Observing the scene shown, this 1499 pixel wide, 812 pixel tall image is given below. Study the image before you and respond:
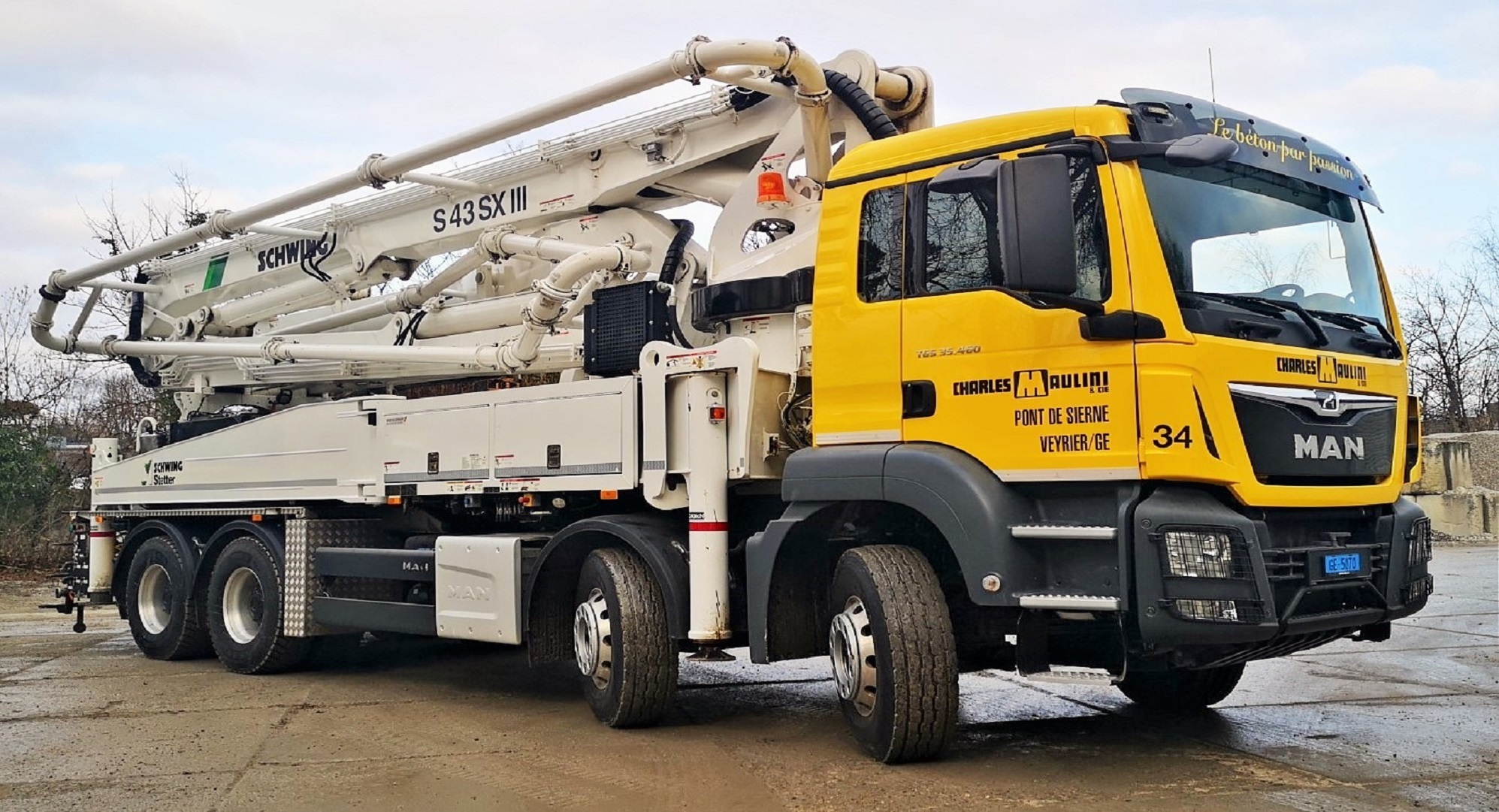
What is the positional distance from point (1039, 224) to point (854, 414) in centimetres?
150

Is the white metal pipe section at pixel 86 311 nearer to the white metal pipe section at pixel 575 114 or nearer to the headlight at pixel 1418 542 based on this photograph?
the white metal pipe section at pixel 575 114

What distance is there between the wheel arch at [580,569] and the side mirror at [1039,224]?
2752 millimetres

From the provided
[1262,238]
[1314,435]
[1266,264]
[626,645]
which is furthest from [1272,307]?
[626,645]

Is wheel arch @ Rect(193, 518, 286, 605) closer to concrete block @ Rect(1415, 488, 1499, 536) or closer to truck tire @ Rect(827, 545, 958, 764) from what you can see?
truck tire @ Rect(827, 545, 958, 764)

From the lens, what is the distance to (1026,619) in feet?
21.1

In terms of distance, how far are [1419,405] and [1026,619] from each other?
2.43 m

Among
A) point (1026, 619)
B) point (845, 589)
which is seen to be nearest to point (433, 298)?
point (845, 589)

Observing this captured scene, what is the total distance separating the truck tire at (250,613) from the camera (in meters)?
10.8

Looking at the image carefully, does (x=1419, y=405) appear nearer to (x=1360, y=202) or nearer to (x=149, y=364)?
(x=1360, y=202)

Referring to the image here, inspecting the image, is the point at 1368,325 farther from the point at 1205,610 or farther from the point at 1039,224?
the point at 1039,224

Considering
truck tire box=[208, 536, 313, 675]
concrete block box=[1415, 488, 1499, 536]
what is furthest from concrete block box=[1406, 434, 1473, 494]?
truck tire box=[208, 536, 313, 675]

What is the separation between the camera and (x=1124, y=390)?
5938 millimetres

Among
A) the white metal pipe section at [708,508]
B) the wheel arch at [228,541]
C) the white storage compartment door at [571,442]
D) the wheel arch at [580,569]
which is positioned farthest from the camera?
the wheel arch at [228,541]

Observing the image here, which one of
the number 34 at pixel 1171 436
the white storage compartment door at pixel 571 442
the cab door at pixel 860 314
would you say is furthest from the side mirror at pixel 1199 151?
the white storage compartment door at pixel 571 442
